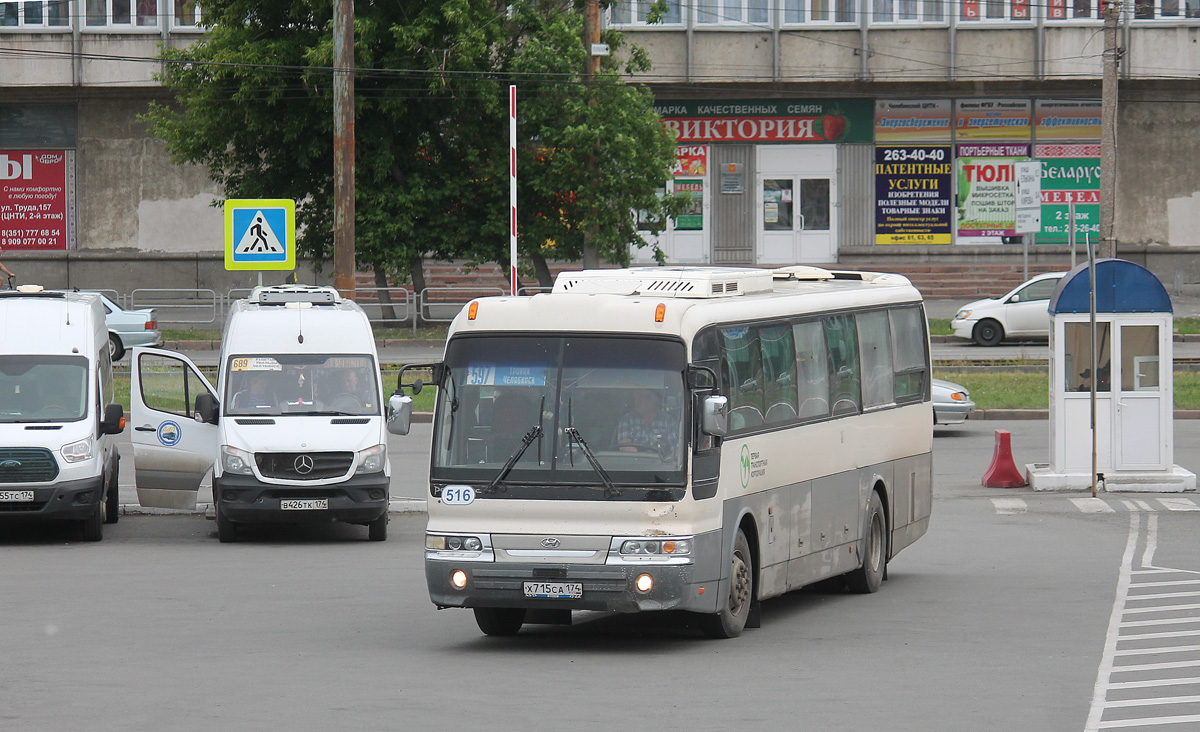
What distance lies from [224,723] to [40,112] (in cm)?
4001

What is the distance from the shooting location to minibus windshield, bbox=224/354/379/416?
1708cm

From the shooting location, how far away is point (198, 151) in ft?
123

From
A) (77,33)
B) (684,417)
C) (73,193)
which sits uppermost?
(77,33)

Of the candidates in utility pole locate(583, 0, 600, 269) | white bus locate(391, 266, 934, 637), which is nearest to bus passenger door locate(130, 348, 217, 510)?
white bus locate(391, 266, 934, 637)

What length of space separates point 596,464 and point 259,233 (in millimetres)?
11334

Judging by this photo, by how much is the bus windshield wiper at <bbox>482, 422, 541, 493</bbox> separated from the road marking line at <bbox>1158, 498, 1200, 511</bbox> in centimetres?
1068

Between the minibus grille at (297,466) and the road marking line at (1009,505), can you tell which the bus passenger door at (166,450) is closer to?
the minibus grille at (297,466)

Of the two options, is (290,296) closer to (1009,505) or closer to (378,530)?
(378,530)

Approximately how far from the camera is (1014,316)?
3531 centimetres

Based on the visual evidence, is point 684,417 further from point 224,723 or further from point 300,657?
point 224,723

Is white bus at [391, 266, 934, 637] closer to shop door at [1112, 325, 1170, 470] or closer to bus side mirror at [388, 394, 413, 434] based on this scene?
bus side mirror at [388, 394, 413, 434]

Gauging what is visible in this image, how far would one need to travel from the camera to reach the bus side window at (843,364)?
1325 cm

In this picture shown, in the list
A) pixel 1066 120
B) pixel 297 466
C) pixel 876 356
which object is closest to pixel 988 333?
pixel 1066 120

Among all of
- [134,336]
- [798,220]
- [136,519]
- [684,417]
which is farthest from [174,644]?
[798,220]
